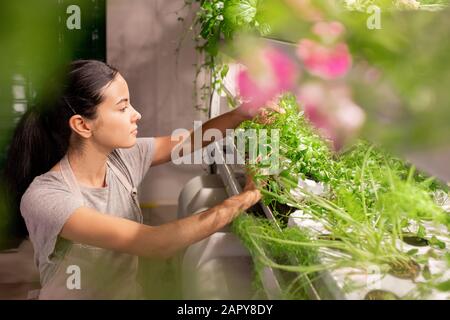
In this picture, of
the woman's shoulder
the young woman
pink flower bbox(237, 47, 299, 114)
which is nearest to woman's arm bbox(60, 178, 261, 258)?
the young woman

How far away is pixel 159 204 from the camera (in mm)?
2711

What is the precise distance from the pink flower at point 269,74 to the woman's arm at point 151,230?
600 millimetres

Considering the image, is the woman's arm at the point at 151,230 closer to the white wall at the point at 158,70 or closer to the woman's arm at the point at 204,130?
the woman's arm at the point at 204,130

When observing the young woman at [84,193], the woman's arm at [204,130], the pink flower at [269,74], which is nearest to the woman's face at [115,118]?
the young woman at [84,193]

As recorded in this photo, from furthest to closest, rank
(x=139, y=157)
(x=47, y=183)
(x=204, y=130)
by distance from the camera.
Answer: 1. (x=204, y=130)
2. (x=139, y=157)
3. (x=47, y=183)

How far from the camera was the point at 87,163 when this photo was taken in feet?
4.36

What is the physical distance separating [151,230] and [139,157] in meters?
0.55

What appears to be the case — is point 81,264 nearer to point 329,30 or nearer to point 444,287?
point 444,287

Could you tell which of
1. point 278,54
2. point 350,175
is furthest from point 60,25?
point 350,175

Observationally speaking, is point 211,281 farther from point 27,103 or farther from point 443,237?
point 27,103

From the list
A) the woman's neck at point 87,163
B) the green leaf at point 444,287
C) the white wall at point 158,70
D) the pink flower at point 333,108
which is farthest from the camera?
the white wall at point 158,70

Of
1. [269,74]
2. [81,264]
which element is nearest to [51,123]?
[81,264]

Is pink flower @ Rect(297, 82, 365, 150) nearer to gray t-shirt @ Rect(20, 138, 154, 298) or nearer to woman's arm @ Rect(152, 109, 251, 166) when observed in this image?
gray t-shirt @ Rect(20, 138, 154, 298)

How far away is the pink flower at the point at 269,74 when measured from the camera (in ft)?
1.57
